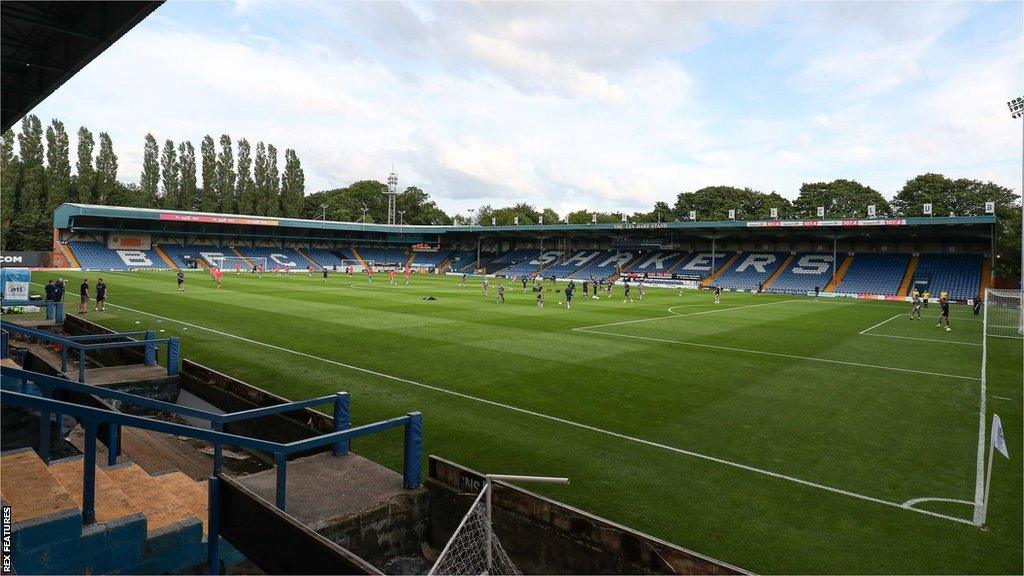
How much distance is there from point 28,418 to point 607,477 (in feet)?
31.7

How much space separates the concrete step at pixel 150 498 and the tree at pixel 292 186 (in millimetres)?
99552

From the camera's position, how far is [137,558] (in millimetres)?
5391

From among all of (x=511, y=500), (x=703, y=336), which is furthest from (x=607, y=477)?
(x=703, y=336)

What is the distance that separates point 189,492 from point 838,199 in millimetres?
110239

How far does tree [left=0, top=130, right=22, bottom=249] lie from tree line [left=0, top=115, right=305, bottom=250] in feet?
0.24

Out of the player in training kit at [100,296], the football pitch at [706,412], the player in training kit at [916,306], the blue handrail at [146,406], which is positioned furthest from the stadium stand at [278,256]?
the blue handrail at [146,406]

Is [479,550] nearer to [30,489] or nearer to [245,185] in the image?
[30,489]

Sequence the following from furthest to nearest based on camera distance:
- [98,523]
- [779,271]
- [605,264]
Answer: [605,264] < [779,271] < [98,523]

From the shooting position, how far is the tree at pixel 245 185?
9469 centimetres

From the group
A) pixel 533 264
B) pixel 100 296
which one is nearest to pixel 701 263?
pixel 533 264

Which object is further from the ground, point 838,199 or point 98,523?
point 838,199

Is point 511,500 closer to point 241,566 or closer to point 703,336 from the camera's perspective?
point 241,566

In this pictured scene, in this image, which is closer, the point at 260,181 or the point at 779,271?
the point at 779,271

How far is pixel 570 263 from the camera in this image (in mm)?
81125
